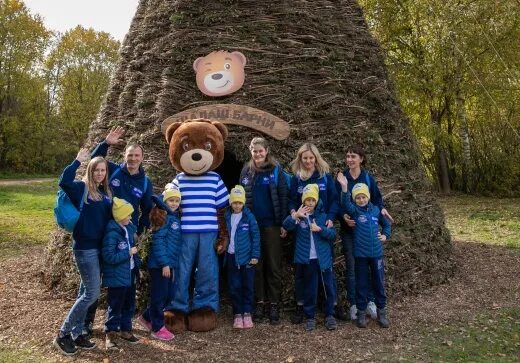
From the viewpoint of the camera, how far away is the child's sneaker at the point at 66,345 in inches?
172

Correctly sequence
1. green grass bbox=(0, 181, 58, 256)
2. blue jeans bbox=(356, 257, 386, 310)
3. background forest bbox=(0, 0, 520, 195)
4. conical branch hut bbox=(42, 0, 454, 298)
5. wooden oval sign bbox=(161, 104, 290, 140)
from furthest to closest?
background forest bbox=(0, 0, 520, 195) < green grass bbox=(0, 181, 58, 256) < conical branch hut bbox=(42, 0, 454, 298) < wooden oval sign bbox=(161, 104, 290, 140) < blue jeans bbox=(356, 257, 386, 310)

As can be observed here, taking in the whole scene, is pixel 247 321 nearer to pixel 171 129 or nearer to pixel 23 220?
pixel 171 129

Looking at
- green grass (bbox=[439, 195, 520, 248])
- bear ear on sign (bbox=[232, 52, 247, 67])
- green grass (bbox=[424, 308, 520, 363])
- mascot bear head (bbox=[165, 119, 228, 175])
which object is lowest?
green grass (bbox=[424, 308, 520, 363])

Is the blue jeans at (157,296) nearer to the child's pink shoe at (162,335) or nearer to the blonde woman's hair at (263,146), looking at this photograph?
the child's pink shoe at (162,335)

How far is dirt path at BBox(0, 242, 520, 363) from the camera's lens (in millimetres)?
4379

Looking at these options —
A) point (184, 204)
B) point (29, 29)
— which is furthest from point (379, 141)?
point (29, 29)

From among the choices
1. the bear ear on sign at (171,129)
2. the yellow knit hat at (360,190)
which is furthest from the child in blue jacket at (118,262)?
the yellow knit hat at (360,190)

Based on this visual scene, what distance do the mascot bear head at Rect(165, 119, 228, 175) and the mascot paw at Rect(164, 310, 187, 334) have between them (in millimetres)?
1351

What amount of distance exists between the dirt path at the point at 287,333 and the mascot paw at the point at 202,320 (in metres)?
0.08

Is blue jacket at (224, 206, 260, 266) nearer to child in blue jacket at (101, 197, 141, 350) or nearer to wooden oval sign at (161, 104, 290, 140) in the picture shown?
child in blue jacket at (101, 197, 141, 350)

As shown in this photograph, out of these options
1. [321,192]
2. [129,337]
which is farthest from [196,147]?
[129,337]

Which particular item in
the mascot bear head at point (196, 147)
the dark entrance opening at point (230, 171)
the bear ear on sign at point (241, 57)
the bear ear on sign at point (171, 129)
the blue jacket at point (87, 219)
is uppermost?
the bear ear on sign at point (241, 57)

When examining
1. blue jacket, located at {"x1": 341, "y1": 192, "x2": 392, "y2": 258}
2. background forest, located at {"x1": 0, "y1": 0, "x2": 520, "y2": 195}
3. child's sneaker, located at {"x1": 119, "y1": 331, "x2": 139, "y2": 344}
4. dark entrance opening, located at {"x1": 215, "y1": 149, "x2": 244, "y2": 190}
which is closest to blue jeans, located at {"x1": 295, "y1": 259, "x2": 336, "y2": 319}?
blue jacket, located at {"x1": 341, "y1": 192, "x2": 392, "y2": 258}

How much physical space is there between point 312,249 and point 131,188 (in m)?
1.77
